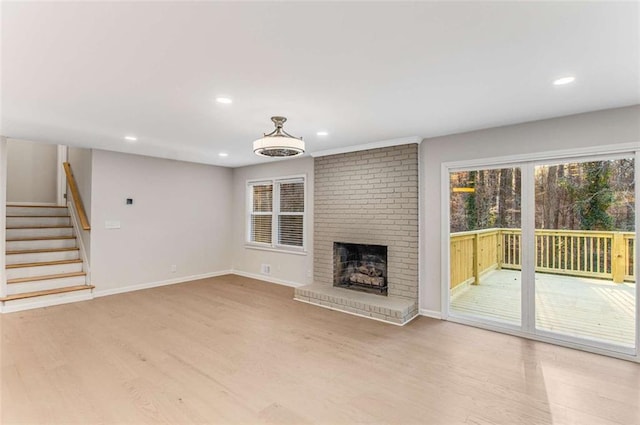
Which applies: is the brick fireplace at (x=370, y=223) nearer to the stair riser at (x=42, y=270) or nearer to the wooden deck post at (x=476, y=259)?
the wooden deck post at (x=476, y=259)

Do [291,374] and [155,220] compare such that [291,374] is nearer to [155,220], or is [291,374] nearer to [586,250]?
[586,250]

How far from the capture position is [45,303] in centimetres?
471

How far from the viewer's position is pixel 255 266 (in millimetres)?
6801

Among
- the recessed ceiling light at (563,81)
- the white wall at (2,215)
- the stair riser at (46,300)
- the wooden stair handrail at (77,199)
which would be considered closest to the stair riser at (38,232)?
the wooden stair handrail at (77,199)

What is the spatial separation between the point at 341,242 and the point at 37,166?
6.88 m

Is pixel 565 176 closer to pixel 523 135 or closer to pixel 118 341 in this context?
pixel 523 135

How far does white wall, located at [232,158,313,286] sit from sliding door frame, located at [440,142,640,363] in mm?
2423

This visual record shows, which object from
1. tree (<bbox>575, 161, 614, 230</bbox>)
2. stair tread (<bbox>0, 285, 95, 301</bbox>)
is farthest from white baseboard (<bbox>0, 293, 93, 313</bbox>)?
tree (<bbox>575, 161, 614, 230</bbox>)

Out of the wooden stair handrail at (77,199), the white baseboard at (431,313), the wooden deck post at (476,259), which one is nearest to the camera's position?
the wooden deck post at (476,259)

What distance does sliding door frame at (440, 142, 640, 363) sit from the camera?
10.2 ft

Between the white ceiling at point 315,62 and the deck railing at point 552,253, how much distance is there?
1.34 metres

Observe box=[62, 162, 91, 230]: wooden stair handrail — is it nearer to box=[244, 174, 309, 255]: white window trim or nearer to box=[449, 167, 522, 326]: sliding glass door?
box=[244, 174, 309, 255]: white window trim

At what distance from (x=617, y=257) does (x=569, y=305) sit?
690mm

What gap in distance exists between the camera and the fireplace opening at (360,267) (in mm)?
4910
